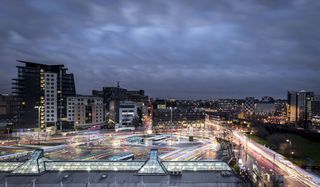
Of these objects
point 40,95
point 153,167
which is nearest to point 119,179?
point 153,167

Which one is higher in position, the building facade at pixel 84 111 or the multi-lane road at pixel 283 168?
the building facade at pixel 84 111

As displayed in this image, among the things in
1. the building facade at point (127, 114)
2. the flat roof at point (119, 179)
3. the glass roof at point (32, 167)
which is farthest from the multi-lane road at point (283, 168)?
the building facade at point (127, 114)

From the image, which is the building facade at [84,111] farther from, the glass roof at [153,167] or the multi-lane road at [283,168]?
the glass roof at [153,167]

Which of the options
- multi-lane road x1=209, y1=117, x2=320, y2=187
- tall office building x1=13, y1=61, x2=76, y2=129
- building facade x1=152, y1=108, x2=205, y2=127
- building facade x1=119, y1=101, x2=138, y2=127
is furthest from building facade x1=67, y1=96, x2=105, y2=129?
multi-lane road x1=209, y1=117, x2=320, y2=187

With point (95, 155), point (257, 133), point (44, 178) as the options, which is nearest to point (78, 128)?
point (95, 155)

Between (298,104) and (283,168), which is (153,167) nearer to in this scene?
(283,168)

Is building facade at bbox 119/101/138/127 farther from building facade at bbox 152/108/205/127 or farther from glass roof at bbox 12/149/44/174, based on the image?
glass roof at bbox 12/149/44/174

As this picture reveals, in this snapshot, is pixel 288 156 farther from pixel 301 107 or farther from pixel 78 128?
pixel 301 107

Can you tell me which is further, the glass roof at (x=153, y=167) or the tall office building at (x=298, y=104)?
the tall office building at (x=298, y=104)
